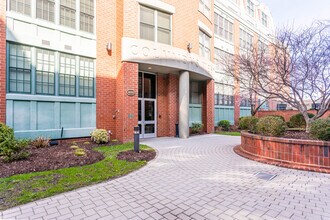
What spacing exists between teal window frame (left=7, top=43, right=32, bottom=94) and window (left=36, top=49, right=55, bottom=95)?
33 cm

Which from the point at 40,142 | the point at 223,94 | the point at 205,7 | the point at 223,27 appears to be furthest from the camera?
the point at 223,94

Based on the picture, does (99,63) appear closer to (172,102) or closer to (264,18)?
(172,102)

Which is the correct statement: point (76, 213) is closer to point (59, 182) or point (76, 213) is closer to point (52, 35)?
point (59, 182)

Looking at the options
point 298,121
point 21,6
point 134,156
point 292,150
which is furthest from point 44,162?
point 298,121

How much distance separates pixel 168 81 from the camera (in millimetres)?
12711

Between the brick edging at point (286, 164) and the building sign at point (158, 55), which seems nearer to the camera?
the brick edging at point (286, 164)

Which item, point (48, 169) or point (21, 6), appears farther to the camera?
point (21, 6)

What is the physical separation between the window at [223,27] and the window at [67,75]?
1340 centimetres

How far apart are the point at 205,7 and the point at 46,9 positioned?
11.1 metres

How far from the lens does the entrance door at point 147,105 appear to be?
11.7 metres

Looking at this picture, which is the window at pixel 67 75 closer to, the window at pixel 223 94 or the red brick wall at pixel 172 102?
the red brick wall at pixel 172 102

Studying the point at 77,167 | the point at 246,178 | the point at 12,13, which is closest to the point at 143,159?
the point at 77,167

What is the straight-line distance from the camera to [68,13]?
918cm

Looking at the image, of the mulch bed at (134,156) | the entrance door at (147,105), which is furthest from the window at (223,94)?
the mulch bed at (134,156)
